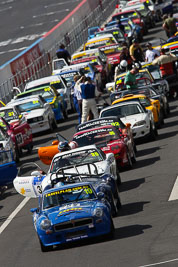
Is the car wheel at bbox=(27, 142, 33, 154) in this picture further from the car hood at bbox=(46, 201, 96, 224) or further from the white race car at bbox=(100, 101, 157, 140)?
the car hood at bbox=(46, 201, 96, 224)

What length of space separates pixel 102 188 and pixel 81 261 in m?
2.35

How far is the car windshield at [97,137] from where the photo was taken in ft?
63.6

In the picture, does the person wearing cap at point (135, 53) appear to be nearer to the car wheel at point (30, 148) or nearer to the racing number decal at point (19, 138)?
the car wheel at point (30, 148)

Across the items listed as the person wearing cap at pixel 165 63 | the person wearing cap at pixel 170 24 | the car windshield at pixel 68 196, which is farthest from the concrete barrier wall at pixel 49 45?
the car windshield at pixel 68 196

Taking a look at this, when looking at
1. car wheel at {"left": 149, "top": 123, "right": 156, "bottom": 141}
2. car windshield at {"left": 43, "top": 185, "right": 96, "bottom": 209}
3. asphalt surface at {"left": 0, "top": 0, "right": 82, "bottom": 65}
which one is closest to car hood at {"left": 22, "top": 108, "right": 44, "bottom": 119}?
car wheel at {"left": 149, "top": 123, "right": 156, "bottom": 141}

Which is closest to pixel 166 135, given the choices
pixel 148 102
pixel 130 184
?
pixel 148 102

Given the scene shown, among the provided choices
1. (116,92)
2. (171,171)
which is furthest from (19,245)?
(116,92)

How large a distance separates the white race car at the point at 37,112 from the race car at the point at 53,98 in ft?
3.70

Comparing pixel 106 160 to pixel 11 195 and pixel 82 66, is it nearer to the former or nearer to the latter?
pixel 11 195

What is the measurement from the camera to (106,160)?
645 inches

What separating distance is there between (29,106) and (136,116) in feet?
27.6

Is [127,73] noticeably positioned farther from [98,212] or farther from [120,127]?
[98,212]

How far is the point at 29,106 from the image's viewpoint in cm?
3050

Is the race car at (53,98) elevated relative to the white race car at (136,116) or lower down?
lower down
